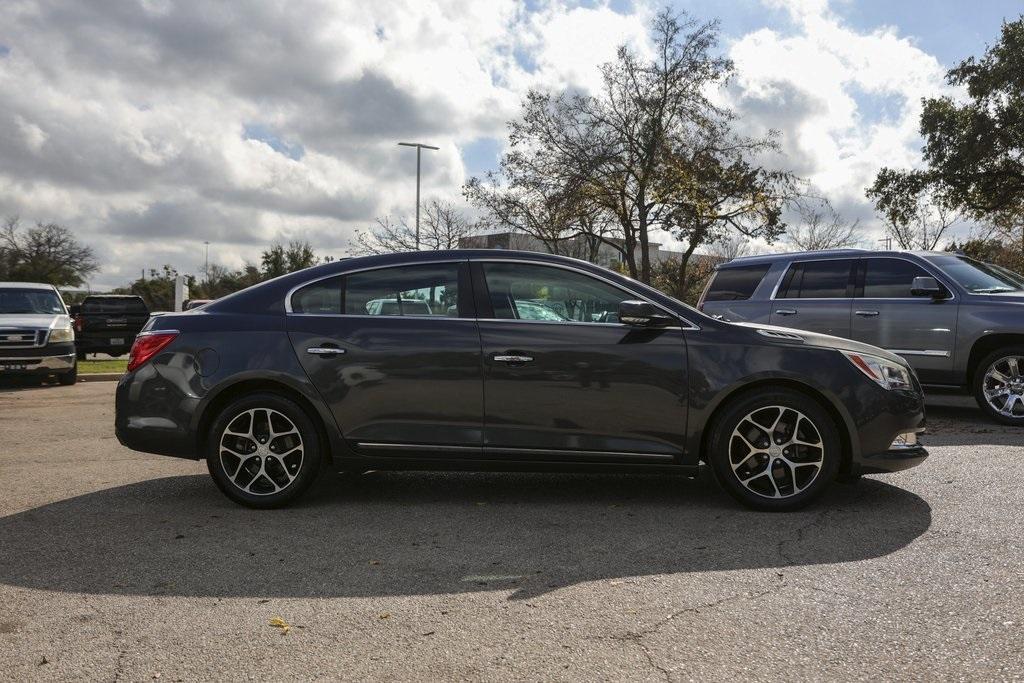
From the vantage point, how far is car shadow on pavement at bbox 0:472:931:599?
4043 mm

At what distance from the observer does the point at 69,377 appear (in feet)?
49.5

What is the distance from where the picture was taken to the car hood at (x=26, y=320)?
14328 mm

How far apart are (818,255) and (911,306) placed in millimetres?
1233

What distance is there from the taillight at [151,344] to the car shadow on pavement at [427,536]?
0.94 meters

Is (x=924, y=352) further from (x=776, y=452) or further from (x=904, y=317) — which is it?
(x=776, y=452)

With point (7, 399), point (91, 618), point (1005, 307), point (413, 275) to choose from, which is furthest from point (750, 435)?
point (7, 399)

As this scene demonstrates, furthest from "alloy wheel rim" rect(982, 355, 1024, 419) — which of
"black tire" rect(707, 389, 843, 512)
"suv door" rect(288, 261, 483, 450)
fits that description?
"suv door" rect(288, 261, 483, 450)

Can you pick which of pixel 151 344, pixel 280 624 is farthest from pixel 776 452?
pixel 151 344

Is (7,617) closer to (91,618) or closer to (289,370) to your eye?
(91,618)

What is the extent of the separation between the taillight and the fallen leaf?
8.10ft

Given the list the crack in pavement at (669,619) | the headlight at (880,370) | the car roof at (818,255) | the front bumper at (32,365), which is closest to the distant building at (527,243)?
the front bumper at (32,365)

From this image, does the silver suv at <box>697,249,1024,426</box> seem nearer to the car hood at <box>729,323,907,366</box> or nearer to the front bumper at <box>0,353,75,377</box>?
the car hood at <box>729,323,907,366</box>

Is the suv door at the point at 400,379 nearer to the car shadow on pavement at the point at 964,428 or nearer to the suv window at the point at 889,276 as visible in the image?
the car shadow on pavement at the point at 964,428

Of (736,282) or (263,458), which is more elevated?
(736,282)
